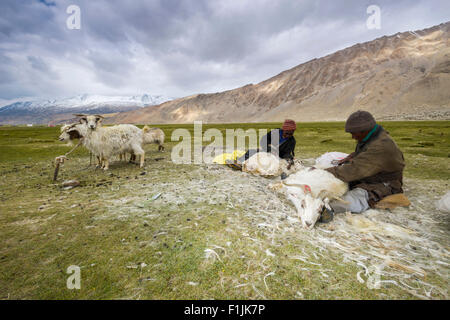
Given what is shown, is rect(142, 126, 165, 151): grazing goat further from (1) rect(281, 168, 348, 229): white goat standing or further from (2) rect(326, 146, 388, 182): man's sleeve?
(2) rect(326, 146, 388, 182): man's sleeve

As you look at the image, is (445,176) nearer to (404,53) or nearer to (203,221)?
(203,221)

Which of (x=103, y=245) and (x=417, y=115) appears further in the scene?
(x=417, y=115)

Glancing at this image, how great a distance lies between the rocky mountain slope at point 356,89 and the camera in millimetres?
91125

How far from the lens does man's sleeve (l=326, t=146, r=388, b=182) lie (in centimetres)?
409

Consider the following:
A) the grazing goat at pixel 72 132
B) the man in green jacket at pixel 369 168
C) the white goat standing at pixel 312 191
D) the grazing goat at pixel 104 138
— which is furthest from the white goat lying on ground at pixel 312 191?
the grazing goat at pixel 72 132

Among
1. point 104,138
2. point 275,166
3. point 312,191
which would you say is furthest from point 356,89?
point 104,138

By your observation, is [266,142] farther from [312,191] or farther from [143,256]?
[143,256]

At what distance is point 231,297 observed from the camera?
2279 millimetres

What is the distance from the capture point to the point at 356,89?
10819 centimetres

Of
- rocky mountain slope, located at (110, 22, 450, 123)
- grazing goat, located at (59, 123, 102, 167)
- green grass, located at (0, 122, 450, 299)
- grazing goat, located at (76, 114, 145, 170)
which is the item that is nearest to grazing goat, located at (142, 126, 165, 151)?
grazing goat, located at (76, 114, 145, 170)

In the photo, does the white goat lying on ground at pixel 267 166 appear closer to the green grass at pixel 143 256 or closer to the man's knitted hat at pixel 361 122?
the green grass at pixel 143 256

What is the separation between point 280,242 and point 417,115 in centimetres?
11028

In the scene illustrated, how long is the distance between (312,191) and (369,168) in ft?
4.17

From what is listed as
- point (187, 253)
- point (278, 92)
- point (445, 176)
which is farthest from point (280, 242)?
point (278, 92)
